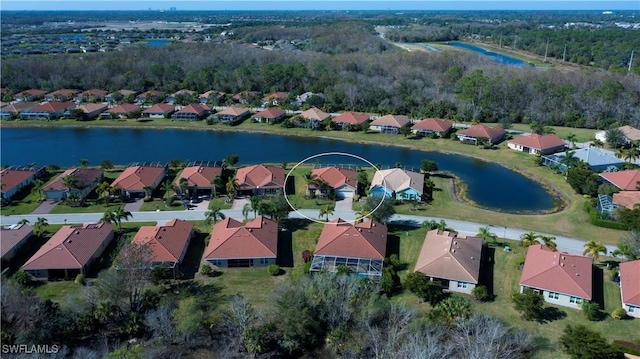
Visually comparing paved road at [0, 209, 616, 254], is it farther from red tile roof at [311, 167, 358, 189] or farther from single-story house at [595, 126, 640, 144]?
single-story house at [595, 126, 640, 144]

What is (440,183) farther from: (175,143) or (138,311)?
(175,143)

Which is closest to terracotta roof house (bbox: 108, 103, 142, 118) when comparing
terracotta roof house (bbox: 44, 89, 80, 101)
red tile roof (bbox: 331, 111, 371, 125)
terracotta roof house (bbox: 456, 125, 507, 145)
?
terracotta roof house (bbox: 44, 89, 80, 101)

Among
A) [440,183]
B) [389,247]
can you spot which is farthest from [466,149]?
[389,247]

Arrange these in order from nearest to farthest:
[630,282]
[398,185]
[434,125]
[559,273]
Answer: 1. [630,282]
2. [559,273]
3. [398,185]
4. [434,125]

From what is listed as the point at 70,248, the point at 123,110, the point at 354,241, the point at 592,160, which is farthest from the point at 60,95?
the point at 592,160

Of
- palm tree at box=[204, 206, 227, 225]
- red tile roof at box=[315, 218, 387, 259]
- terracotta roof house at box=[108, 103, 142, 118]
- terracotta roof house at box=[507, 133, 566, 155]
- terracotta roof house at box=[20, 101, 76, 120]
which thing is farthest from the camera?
terracotta roof house at box=[108, 103, 142, 118]

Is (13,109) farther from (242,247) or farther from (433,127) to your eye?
(433,127)
